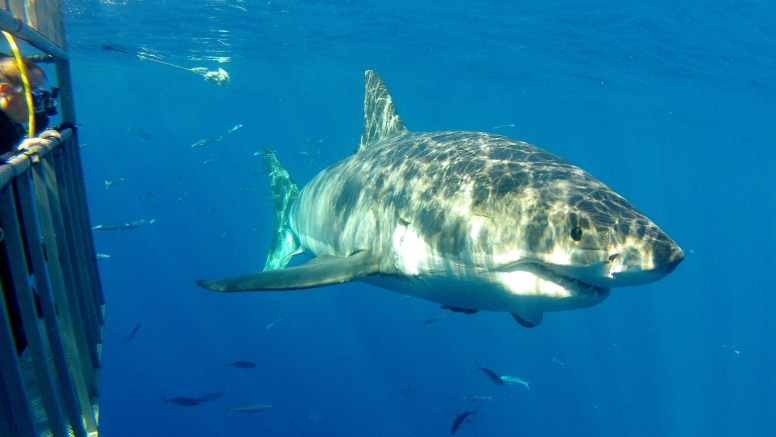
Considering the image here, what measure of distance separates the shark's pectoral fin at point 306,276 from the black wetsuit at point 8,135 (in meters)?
1.41

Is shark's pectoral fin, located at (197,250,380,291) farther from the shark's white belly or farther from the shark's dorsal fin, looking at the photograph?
the shark's dorsal fin

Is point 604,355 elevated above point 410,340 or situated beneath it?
situated beneath

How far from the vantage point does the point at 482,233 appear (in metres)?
3.16

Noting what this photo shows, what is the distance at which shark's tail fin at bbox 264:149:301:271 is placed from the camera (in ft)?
25.2

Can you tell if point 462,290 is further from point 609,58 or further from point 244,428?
point 609,58

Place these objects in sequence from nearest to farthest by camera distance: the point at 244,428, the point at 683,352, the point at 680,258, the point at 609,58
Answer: the point at 680,258 → the point at 244,428 → the point at 609,58 → the point at 683,352

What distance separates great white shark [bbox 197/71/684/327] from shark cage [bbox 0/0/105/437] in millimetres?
970

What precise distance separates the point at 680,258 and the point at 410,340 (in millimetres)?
24373

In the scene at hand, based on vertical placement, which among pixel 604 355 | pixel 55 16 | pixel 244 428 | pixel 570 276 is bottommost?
pixel 604 355

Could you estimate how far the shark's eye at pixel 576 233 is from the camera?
2.60 m

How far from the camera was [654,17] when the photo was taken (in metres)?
16.8

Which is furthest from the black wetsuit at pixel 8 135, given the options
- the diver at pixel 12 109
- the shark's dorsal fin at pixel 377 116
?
the shark's dorsal fin at pixel 377 116

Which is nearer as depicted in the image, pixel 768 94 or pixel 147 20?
pixel 147 20

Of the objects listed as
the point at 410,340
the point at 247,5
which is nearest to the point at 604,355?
the point at 410,340
